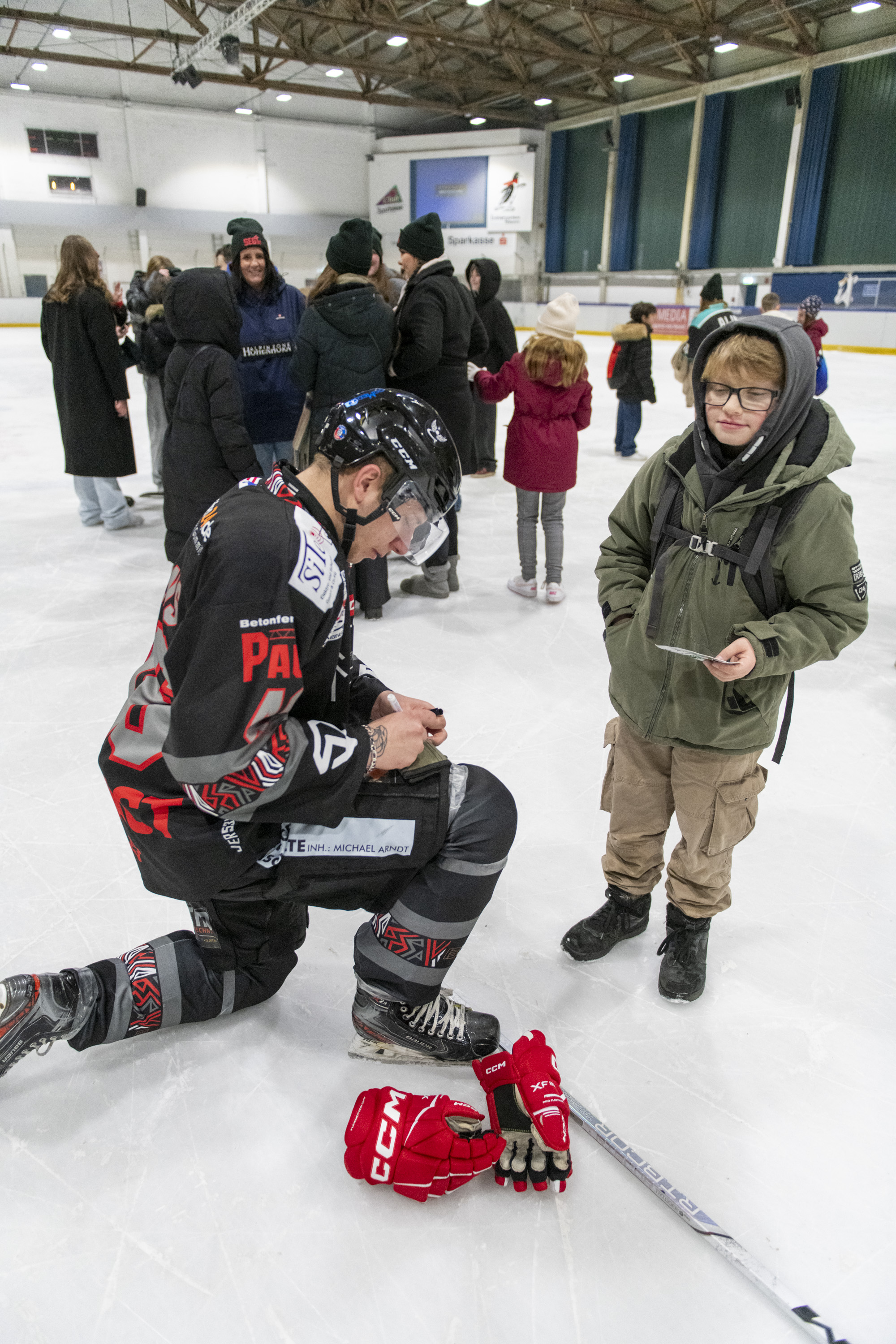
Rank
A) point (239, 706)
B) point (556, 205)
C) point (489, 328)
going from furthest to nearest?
point (556, 205) → point (489, 328) → point (239, 706)

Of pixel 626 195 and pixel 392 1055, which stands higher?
pixel 626 195

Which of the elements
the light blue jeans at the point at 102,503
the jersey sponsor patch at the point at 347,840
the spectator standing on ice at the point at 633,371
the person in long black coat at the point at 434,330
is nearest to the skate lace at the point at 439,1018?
the jersey sponsor patch at the point at 347,840

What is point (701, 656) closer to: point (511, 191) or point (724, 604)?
point (724, 604)

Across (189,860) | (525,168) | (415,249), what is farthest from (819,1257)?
(525,168)

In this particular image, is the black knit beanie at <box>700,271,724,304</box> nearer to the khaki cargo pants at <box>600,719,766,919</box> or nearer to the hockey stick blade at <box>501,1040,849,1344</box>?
the khaki cargo pants at <box>600,719,766,919</box>

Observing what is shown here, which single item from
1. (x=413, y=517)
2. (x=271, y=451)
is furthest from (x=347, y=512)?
(x=271, y=451)

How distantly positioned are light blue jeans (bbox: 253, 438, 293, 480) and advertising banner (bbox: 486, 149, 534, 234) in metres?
20.0

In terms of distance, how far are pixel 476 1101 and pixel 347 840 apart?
0.53 metres

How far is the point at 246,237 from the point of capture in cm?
364

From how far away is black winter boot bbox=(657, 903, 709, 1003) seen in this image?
1701 mm

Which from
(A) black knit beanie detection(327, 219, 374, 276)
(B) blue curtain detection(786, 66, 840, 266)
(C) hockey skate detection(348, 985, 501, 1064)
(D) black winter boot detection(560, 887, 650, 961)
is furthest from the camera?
(B) blue curtain detection(786, 66, 840, 266)

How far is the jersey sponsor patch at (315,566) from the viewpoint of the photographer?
1132 mm

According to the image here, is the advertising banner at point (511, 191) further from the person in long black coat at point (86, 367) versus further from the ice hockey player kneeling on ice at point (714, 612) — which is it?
the ice hockey player kneeling on ice at point (714, 612)

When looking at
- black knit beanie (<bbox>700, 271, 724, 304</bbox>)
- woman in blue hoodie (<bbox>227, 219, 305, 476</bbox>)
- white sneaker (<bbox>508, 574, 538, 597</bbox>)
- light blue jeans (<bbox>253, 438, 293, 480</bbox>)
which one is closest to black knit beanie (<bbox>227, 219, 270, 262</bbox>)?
woman in blue hoodie (<bbox>227, 219, 305, 476</bbox>)
